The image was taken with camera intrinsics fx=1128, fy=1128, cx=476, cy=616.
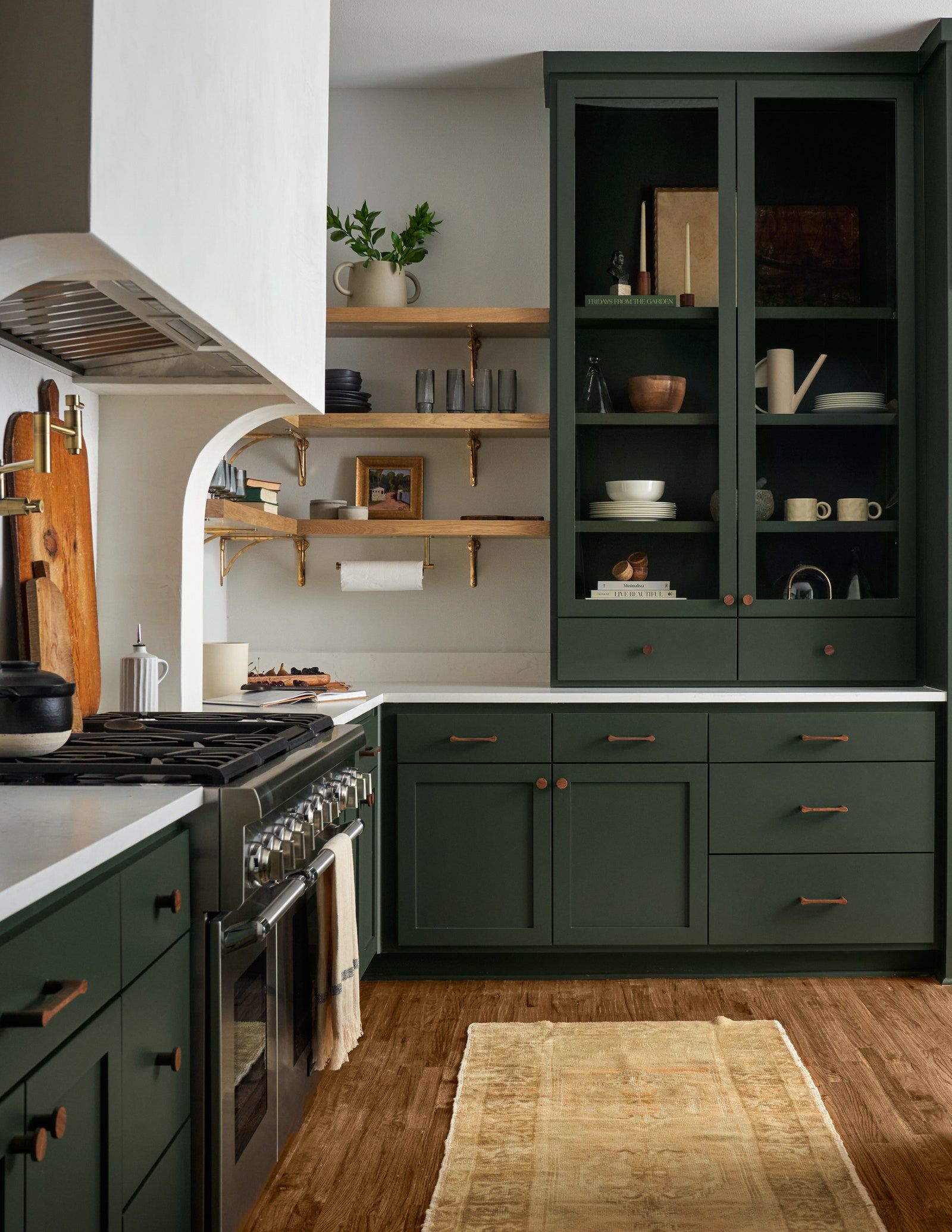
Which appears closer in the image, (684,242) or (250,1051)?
(250,1051)

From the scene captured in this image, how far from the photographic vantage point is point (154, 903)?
1511 millimetres

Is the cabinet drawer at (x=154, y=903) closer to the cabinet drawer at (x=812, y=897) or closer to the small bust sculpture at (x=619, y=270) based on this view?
the cabinet drawer at (x=812, y=897)

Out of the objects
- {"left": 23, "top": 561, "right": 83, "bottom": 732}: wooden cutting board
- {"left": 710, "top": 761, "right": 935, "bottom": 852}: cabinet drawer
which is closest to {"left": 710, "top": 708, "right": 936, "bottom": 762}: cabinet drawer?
{"left": 710, "top": 761, "right": 935, "bottom": 852}: cabinet drawer

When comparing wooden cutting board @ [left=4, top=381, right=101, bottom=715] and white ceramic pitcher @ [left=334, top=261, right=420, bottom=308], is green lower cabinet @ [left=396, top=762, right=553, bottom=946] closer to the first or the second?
wooden cutting board @ [left=4, top=381, right=101, bottom=715]

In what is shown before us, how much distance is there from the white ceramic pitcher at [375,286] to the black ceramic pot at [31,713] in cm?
224

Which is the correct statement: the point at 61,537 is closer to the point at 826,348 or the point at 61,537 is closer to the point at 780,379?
the point at 780,379

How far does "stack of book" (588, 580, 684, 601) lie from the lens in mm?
3600

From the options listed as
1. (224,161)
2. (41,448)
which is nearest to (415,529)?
(224,161)

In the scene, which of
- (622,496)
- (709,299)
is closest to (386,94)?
(709,299)

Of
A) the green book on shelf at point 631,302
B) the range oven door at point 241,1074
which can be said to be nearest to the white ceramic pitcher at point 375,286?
the green book on shelf at point 631,302

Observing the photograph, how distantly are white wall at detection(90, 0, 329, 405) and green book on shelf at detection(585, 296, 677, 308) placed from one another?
103 cm

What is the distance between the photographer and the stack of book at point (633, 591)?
142 inches

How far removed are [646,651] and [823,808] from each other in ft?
2.32

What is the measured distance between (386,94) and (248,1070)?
334cm
